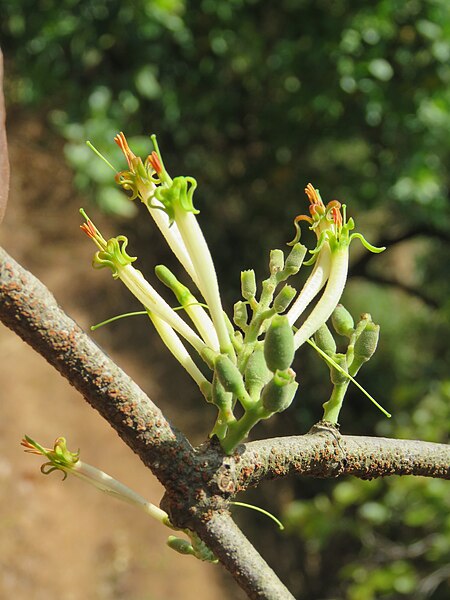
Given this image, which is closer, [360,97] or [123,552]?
[360,97]

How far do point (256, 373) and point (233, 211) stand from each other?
9.11 ft

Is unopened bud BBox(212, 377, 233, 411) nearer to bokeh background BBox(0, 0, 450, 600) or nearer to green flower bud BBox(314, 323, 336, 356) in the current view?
green flower bud BBox(314, 323, 336, 356)

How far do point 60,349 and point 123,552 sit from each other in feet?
8.19

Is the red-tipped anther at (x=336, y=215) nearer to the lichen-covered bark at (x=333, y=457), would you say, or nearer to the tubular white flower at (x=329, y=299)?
the tubular white flower at (x=329, y=299)

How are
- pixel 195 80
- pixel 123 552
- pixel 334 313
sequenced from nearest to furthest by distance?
pixel 334 313 < pixel 195 80 < pixel 123 552

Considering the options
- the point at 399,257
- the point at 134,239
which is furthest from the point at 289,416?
the point at 399,257

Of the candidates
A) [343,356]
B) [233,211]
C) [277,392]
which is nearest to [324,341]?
[343,356]

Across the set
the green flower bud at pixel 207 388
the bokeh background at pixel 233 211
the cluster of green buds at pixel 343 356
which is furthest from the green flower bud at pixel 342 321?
the bokeh background at pixel 233 211

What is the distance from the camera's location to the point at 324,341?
56 centimetres

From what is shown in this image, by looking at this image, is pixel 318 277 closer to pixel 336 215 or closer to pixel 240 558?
pixel 336 215

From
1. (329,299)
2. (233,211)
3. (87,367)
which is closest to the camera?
(87,367)

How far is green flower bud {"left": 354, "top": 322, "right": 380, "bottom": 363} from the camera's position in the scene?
55 cm

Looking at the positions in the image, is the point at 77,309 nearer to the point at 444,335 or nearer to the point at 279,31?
the point at 279,31

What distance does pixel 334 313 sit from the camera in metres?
0.58
